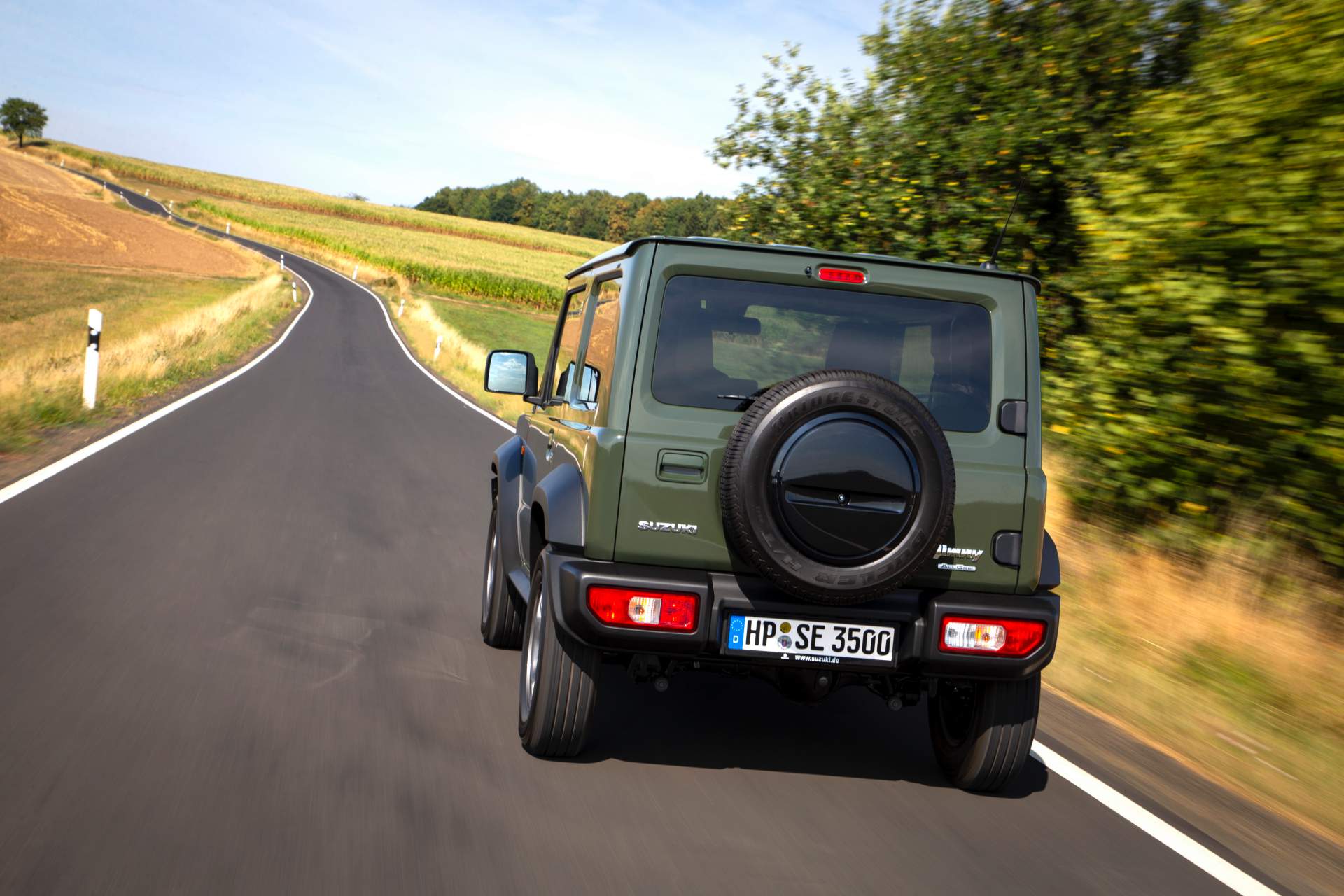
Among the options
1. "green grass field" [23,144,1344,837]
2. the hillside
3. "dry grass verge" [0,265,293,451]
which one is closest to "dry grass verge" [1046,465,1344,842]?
"green grass field" [23,144,1344,837]

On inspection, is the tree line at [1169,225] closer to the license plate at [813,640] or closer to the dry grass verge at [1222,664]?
the dry grass verge at [1222,664]

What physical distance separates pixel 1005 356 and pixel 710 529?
129 cm

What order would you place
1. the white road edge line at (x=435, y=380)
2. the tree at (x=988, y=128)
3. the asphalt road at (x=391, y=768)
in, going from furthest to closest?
the white road edge line at (x=435, y=380) → the tree at (x=988, y=128) → the asphalt road at (x=391, y=768)

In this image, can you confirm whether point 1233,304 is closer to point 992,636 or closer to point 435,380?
point 992,636

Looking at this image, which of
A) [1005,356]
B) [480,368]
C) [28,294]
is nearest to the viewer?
[1005,356]

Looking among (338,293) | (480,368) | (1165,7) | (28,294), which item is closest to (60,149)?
(338,293)

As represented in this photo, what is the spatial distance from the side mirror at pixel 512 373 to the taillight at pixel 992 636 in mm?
2667

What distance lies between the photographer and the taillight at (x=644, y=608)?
3801 millimetres

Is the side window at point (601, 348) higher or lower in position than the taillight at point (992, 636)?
higher

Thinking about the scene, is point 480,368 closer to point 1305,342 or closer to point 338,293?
point 1305,342

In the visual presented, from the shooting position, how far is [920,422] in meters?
3.66

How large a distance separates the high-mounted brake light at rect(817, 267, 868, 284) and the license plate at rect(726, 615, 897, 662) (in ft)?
3.98

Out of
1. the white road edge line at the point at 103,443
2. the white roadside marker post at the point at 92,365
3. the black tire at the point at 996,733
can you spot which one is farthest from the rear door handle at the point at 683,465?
the white roadside marker post at the point at 92,365

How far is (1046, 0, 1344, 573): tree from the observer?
6.80 meters
